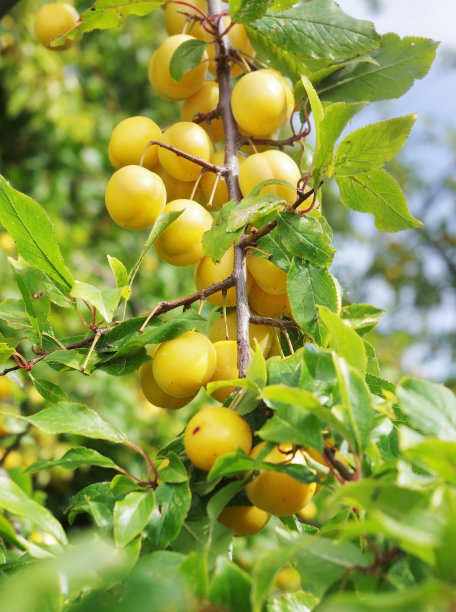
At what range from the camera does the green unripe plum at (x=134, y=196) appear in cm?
62

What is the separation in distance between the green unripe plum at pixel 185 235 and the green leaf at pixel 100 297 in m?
0.13

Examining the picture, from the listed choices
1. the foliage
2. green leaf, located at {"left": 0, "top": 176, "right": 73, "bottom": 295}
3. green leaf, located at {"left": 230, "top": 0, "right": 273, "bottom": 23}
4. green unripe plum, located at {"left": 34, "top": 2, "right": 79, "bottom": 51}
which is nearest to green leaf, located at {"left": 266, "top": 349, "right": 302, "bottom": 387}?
the foliage

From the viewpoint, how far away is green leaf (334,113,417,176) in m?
0.52

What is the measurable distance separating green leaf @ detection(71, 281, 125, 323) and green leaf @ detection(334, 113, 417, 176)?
0.22 m

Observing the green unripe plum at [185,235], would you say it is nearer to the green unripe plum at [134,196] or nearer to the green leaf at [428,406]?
the green unripe plum at [134,196]

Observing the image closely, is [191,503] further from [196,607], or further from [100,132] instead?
[100,132]

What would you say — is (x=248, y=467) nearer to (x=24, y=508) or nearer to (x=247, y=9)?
(x=24, y=508)

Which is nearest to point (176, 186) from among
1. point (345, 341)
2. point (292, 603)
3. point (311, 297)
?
point (311, 297)

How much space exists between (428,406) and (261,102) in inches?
15.0

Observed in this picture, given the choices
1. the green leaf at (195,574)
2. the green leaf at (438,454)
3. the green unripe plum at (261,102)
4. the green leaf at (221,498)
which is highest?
the green unripe plum at (261,102)

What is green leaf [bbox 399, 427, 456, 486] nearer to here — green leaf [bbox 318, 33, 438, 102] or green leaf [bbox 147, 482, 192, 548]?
green leaf [bbox 147, 482, 192, 548]

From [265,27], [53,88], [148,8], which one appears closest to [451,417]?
[265,27]

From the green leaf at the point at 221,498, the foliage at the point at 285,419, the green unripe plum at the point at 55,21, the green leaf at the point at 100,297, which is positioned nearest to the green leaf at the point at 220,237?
the foliage at the point at 285,419

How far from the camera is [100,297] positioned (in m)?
0.50
